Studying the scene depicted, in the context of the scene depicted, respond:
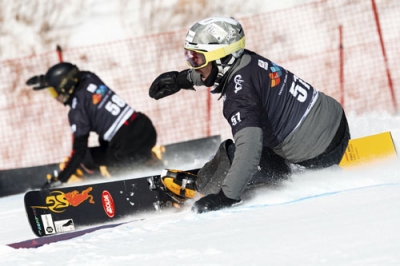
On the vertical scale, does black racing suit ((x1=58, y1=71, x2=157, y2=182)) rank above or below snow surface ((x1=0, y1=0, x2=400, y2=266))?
above

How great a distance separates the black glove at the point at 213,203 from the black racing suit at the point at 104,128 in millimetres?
3600

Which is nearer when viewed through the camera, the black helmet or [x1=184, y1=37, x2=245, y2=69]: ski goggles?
[x1=184, y1=37, x2=245, y2=69]: ski goggles

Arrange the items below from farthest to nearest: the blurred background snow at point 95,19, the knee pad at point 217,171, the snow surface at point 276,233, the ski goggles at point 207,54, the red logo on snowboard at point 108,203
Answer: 1. the blurred background snow at point 95,19
2. the red logo on snowboard at point 108,203
3. the knee pad at point 217,171
4. the ski goggles at point 207,54
5. the snow surface at point 276,233

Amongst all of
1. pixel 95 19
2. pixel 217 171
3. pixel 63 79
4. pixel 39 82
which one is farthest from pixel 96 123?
pixel 95 19

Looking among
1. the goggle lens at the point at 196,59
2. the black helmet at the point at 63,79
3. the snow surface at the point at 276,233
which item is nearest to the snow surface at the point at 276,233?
the snow surface at the point at 276,233

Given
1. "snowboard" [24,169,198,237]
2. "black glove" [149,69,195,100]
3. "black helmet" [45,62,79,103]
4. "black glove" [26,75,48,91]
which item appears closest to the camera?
"snowboard" [24,169,198,237]

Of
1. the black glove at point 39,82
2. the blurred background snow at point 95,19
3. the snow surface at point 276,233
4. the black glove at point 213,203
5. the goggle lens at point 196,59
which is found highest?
the blurred background snow at point 95,19

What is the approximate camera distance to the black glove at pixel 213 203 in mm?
4562

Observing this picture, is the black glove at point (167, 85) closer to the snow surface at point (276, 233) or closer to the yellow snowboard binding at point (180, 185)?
the yellow snowboard binding at point (180, 185)

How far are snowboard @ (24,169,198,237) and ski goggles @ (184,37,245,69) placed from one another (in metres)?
0.96

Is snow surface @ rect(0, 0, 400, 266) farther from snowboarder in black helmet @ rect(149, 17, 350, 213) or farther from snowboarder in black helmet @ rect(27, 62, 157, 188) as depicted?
snowboarder in black helmet @ rect(27, 62, 157, 188)

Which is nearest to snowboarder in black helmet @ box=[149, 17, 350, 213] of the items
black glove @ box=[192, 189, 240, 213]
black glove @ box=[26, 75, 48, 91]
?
black glove @ box=[192, 189, 240, 213]

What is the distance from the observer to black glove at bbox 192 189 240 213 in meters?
4.56

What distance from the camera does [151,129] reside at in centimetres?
864
